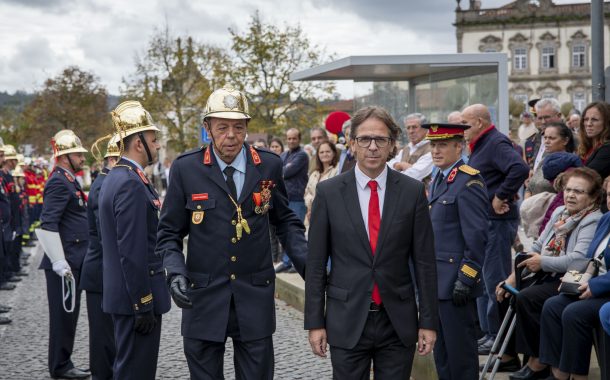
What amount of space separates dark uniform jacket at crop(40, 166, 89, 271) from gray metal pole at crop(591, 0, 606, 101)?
5.16 metres

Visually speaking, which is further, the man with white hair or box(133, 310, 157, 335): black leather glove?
the man with white hair

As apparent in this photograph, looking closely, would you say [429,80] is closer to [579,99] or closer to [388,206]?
[388,206]

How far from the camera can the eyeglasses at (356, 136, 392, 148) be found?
466 cm

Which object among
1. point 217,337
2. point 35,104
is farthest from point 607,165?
point 35,104

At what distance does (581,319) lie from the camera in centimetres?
619

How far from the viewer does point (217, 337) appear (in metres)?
4.97

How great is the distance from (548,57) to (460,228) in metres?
83.1

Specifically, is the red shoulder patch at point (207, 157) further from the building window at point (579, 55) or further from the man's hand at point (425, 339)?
the building window at point (579, 55)

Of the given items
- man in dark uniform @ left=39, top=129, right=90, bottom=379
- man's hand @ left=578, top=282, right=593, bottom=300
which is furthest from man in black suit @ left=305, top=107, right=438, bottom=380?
man in dark uniform @ left=39, top=129, right=90, bottom=379

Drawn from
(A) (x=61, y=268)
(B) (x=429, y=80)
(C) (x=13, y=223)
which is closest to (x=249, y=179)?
(A) (x=61, y=268)

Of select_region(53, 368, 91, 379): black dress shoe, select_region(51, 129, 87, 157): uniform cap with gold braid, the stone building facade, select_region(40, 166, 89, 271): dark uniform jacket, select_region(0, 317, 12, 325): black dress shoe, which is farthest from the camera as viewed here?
the stone building facade

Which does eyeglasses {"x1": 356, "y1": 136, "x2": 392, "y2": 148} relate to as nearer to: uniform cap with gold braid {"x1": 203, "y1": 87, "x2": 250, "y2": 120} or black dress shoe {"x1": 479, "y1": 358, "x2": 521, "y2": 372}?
uniform cap with gold braid {"x1": 203, "y1": 87, "x2": 250, "y2": 120}

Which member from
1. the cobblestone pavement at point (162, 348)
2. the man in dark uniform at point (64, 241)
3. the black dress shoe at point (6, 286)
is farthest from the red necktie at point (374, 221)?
the black dress shoe at point (6, 286)

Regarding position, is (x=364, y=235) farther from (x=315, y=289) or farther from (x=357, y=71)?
(x=357, y=71)
